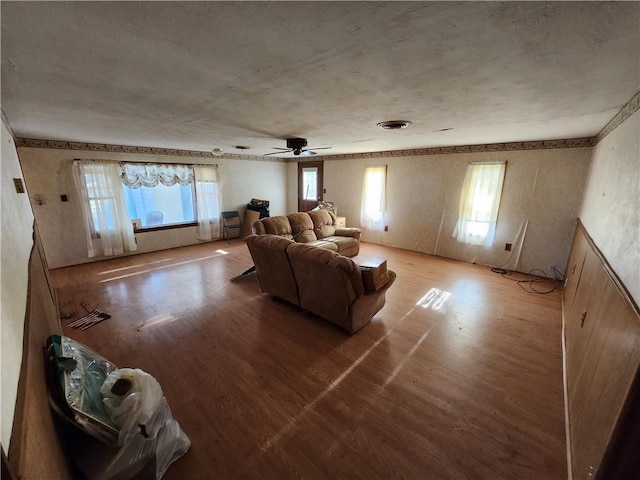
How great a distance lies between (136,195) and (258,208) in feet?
8.50

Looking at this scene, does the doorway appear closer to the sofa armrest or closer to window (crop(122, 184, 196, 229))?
the sofa armrest

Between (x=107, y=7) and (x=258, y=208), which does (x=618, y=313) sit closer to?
(x=107, y=7)

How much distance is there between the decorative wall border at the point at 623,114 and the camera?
1.72 metres

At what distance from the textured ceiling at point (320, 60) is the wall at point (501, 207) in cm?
171

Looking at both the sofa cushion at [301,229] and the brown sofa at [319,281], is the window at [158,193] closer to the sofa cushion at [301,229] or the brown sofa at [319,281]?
the sofa cushion at [301,229]

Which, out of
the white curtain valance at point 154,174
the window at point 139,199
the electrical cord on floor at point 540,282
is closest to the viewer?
the electrical cord on floor at point 540,282

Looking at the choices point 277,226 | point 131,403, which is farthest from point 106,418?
point 277,226

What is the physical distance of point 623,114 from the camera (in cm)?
202

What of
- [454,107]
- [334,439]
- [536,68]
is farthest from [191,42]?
[334,439]

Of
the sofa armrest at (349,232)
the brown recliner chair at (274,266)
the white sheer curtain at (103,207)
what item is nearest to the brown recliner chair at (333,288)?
the brown recliner chair at (274,266)

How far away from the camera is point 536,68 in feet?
4.42

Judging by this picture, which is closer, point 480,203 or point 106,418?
point 106,418

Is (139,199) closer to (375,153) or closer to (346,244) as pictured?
(346,244)

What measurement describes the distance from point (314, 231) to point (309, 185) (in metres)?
2.45
